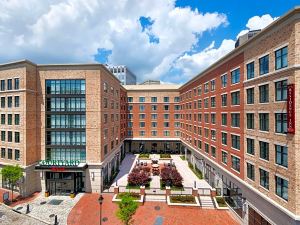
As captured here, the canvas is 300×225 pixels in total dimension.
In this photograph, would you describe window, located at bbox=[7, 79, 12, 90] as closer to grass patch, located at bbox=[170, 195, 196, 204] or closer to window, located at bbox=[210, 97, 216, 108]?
grass patch, located at bbox=[170, 195, 196, 204]

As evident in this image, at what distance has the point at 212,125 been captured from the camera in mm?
29312

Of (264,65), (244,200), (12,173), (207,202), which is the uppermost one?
(264,65)

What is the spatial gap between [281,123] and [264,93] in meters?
3.47

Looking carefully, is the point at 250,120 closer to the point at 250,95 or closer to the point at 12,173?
the point at 250,95

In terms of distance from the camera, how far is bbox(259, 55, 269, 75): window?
16516mm

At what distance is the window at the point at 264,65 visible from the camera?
16516 mm

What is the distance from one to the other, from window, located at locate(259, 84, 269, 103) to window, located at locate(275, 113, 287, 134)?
2019 mm

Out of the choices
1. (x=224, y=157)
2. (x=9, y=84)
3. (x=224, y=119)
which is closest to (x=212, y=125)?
(x=224, y=119)

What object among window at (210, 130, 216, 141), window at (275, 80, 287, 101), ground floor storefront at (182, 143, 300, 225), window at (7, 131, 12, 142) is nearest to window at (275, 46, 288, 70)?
window at (275, 80, 287, 101)

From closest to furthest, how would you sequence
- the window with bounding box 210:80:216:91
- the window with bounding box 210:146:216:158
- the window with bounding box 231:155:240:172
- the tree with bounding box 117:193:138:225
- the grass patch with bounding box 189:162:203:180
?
the tree with bounding box 117:193:138:225 → the window with bounding box 231:155:240:172 → the window with bounding box 210:146:216:158 → the window with bounding box 210:80:216:91 → the grass patch with bounding box 189:162:203:180

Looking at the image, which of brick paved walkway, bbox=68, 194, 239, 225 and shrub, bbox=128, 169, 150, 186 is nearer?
brick paved walkway, bbox=68, 194, 239, 225

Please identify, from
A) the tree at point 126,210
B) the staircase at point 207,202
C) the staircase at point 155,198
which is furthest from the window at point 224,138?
the tree at point 126,210

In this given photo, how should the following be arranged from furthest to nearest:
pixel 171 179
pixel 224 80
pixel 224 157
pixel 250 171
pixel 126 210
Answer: pixel 171 179
pixel 224 80
pixel 224 157
pixel 250 171
pixel 126 210

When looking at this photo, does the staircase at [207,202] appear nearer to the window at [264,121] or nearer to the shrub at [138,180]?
the shrub at [138,180]
